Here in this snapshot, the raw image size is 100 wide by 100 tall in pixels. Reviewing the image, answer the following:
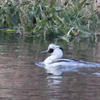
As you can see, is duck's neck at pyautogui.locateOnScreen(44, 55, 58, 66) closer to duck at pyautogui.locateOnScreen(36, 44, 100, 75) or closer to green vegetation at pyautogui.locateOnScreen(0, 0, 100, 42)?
duck at pyautogui.locateOnScreen(36, 44, 100, 75)

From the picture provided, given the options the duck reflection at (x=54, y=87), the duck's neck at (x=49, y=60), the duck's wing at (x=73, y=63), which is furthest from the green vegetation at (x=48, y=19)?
the duck reflection at (x=54, y=87)

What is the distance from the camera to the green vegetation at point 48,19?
65.5ft

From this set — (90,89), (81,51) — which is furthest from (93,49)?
(90,89)

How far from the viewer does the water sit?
927 cm

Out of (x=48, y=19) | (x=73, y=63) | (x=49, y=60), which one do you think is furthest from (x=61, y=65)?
(x=48, y=19)

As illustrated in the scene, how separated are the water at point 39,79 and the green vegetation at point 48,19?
4582 mm

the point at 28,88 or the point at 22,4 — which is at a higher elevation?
the point at 22,4

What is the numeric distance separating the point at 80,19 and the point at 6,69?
9.27m

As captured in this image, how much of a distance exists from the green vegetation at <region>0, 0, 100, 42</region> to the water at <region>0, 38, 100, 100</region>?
4.58 metres

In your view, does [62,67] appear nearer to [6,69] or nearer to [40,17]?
[6,69]

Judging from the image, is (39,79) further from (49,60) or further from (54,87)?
(49,60)

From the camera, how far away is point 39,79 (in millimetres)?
10711

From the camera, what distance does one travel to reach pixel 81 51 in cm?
1538

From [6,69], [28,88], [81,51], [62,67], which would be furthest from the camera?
[81,51]
